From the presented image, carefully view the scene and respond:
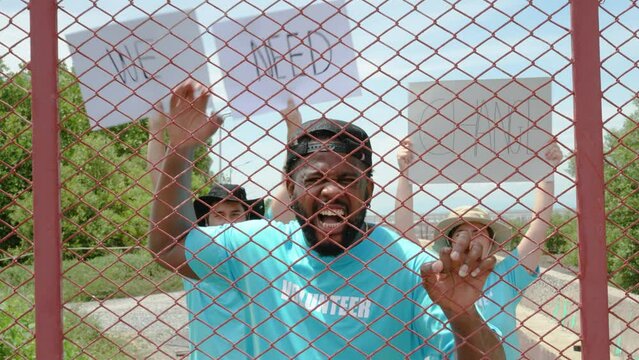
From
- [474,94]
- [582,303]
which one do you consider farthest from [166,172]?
[582,303]

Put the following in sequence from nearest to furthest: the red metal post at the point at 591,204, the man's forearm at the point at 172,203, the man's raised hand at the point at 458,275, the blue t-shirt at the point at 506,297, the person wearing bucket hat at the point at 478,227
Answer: the man's raised hand at the point at 458,275, the red metal post at the point at 591,204, the man's forearm at the point at 172,203, the blue t-shirt at the point at 506,297, the person wearing bucket hat at the point at 478,227

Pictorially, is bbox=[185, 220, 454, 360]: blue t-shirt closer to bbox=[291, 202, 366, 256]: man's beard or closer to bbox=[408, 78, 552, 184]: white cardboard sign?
bbox=[291, 202, 366, 256]: man's beard

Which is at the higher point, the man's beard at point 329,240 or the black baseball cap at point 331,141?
the black baseball cap at point 331,141

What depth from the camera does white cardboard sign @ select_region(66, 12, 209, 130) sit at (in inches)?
90.4

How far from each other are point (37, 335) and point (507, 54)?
1615mm

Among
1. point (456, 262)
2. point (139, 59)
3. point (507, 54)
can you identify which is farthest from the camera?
point (139, 59)

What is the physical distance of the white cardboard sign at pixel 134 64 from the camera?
2.29 m

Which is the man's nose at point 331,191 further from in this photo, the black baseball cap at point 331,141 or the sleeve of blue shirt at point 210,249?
the sleeve of blue shirt at point 210,249

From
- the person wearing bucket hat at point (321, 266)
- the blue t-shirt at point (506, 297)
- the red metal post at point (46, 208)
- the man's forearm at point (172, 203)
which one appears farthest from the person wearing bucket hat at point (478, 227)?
the red metal post at point (46, 208)

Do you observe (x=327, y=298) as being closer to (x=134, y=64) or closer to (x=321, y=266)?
(x=321, y=266)

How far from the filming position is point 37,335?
2266 millimetres

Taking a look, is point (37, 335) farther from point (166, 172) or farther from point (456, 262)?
point (456, 262)

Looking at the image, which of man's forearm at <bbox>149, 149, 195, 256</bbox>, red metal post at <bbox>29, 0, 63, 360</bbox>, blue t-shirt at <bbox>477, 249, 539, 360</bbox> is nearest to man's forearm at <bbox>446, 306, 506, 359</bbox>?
man's forearm at <bbox>149, 149, 195, 256</bbox>

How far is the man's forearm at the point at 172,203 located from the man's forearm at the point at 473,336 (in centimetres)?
87
